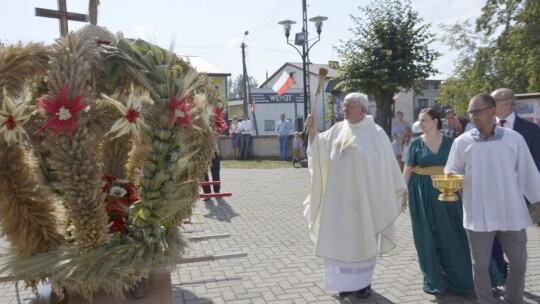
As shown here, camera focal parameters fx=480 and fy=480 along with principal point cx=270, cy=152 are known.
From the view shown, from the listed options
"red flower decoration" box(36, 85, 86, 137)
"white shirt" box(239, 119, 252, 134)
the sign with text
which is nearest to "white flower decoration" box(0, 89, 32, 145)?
"red flower decoration" box(36, 85, 86, 137)

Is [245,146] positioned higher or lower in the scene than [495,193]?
lower

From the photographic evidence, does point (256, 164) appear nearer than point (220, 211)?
No

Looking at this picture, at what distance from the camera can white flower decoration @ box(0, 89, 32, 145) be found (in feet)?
8.46

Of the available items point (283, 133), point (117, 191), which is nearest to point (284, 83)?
point (283, 133)

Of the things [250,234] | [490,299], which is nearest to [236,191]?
[250,234]

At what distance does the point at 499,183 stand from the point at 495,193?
0.09 metres

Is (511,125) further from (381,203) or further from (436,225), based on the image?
(381,203)

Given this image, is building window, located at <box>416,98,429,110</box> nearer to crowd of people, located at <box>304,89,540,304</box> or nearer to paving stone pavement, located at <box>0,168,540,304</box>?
paving stone pavement, located at <box>0,168,540,304</box>

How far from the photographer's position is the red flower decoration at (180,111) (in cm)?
287

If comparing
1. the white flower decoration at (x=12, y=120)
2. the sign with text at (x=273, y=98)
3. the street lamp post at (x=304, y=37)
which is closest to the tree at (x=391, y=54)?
the street lamp post at (x=304, y=37)

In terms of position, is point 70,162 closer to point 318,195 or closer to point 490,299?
point 318,195

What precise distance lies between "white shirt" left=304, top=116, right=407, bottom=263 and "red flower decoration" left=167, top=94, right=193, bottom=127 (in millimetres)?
2072

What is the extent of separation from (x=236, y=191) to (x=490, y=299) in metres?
8.66

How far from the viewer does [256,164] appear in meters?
18.8
